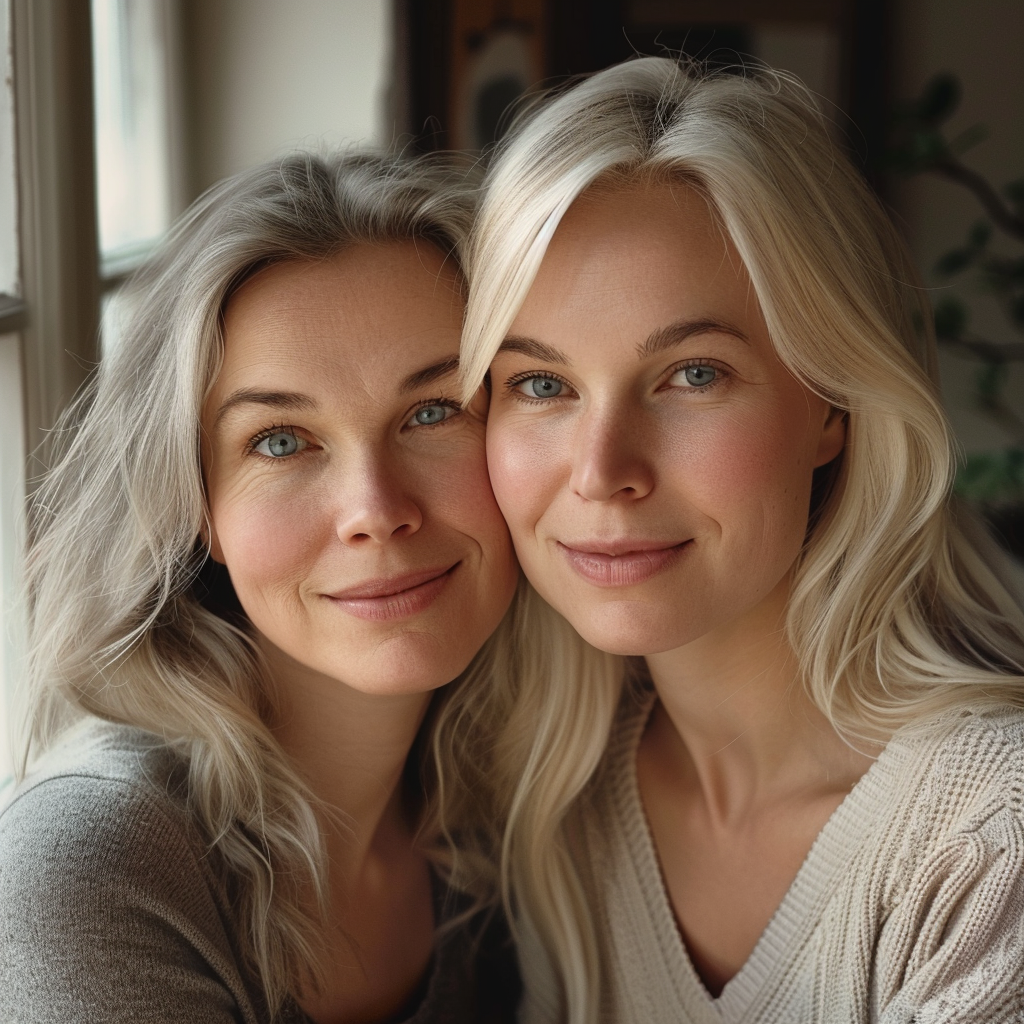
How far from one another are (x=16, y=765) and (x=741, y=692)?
96 centimetres

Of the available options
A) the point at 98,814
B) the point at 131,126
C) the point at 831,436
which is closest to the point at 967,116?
the point at 131,126

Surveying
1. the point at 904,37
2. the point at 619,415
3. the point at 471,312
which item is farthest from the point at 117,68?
the point at 904,37

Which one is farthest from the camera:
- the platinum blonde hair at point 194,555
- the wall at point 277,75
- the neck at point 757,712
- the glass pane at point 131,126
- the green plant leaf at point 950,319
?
the green plant leaf at point 950,319

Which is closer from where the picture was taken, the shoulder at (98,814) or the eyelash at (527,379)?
the shoulder at (98,814)

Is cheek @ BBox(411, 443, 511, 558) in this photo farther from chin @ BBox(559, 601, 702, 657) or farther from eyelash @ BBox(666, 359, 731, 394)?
eyelash @ BBox(666, 359, 731, 394)

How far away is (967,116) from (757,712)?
314 centimetres

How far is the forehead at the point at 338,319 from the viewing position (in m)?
1.33

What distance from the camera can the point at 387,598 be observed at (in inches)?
53.7

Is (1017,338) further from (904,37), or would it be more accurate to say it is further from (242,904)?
(242,904)

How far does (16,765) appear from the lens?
1.57 metres

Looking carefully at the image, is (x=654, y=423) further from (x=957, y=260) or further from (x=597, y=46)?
(x=597, y=46)

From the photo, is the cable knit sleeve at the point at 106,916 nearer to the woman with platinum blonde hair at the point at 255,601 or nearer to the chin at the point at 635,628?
the woman with platinum blonde hair at the point at 255,601

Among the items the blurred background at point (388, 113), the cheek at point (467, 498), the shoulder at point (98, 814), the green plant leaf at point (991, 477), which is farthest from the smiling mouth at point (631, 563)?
the green plant leaf at point (991, 477)

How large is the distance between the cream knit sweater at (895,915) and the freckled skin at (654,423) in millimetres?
303
